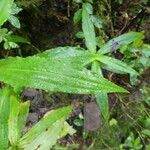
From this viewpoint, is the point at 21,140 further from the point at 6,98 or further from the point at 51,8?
the point at 51,8

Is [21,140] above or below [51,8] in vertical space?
below

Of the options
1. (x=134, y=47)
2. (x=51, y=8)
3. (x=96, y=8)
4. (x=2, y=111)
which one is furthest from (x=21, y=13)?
(x=2, y=111)

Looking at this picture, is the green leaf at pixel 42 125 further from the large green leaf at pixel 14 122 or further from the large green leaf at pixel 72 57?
the large green leaf at pixel 72 57

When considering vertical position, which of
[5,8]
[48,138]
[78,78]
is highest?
[5,8]

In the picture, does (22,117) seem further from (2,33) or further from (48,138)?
(2,33)

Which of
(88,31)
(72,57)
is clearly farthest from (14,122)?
(88,31)

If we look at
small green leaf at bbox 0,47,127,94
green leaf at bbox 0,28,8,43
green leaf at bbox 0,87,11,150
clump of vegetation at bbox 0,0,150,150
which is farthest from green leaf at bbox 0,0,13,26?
green leaf at bbox 0,28,8,43
